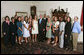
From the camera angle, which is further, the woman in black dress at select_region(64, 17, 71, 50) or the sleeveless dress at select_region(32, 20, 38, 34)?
the sleeveless dress at select_region(32, 20, 38, 34)

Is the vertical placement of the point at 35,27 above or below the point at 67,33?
above

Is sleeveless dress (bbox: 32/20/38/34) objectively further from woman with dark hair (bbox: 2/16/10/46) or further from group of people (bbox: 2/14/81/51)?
woman with dark hair (bbox: 2/16/10/46)

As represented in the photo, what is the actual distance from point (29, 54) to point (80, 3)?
341cm

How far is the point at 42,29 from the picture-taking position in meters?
5.25

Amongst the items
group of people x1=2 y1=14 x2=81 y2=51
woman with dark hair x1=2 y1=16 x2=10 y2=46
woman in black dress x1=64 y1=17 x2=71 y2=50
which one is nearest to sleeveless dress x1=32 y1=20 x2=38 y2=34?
group of people x1=2 y1=14 x2=81 y2=51

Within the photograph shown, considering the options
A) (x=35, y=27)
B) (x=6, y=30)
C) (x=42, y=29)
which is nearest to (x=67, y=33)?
(x=42, y=29)

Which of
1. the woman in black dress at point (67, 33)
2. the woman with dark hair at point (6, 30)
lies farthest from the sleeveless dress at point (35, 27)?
the woman in black dress at point (67, 33)

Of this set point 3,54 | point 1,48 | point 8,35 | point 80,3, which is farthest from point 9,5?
point 80,3

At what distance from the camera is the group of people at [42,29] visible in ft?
13.9

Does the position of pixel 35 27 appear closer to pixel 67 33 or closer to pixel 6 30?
pixel 6 30

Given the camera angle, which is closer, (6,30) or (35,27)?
(6,30)

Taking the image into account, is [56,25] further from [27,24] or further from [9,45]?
[9,45]

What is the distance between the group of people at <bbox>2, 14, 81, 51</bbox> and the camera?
13.9 ft

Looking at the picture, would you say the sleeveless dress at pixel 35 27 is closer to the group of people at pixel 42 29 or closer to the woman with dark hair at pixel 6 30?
the group of people at pixel 42 29
